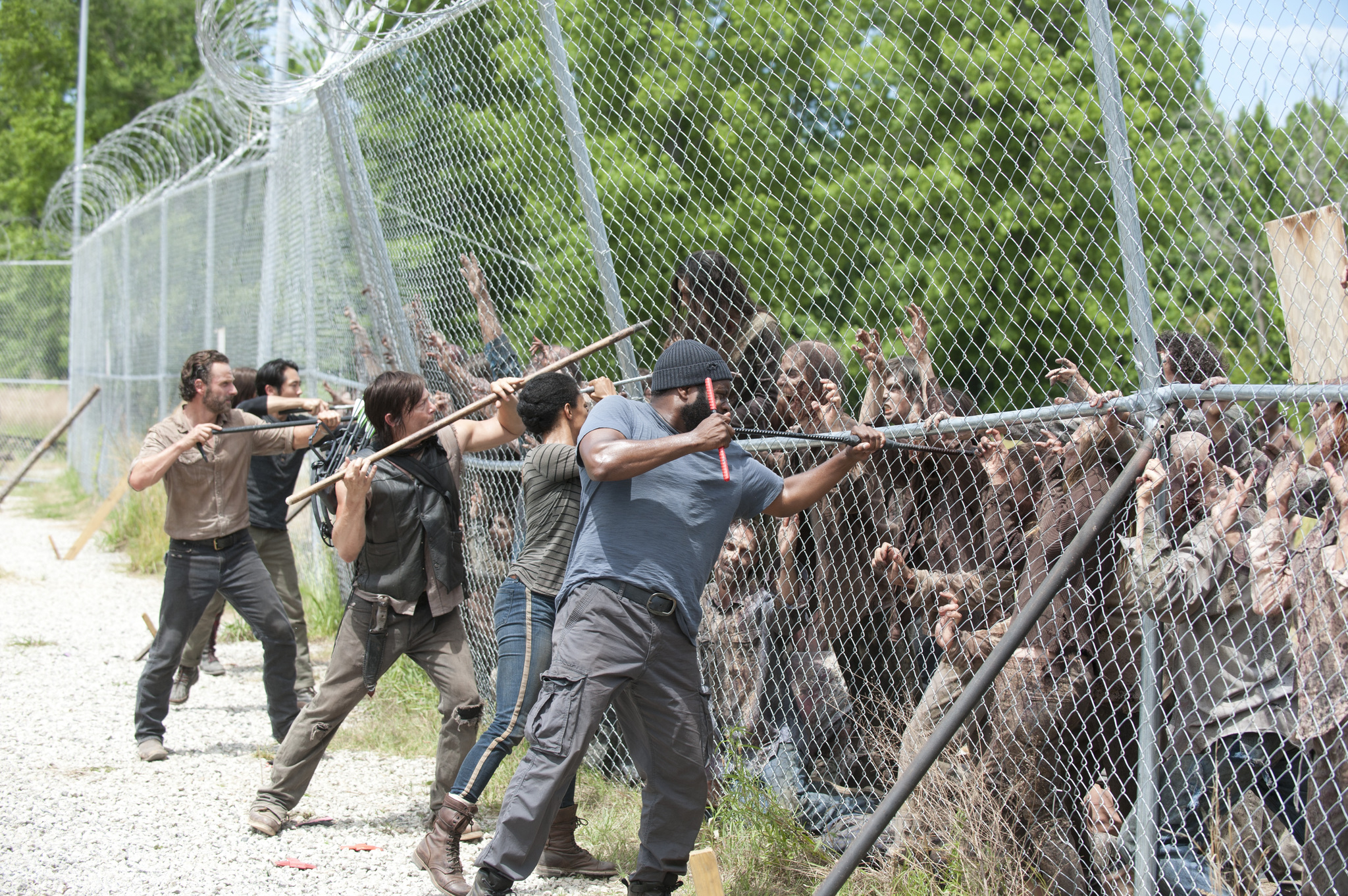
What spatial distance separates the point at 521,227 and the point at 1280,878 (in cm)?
402

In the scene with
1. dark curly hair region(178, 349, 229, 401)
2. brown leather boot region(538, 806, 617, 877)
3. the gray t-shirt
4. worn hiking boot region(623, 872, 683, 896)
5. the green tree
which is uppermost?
the green tree

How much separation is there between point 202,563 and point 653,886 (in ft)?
10.2

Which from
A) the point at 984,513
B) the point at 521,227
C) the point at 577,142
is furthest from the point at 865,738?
the point at 521,227

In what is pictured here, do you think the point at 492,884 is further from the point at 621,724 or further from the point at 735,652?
the point at 735,652

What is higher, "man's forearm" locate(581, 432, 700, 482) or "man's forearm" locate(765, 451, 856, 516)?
"man's forearm" locate(581, 432, 700, 482)

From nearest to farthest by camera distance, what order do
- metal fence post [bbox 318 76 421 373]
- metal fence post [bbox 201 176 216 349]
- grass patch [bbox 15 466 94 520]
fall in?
metal fence post [bbox 318 76 421 373]
metal fence post [bbox 201 176 216 349]
grass patch [bbox 15 466 94 520]

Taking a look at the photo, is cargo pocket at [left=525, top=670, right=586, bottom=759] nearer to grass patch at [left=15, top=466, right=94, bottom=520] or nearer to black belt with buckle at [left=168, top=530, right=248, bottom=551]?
black belt with buckle at [left=168, top=530, right=248, bottom=551]

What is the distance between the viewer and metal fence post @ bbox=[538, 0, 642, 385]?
438 cm

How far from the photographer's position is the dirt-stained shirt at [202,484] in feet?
18.1

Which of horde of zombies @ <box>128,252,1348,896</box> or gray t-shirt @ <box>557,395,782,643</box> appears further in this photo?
gray t-shirt @ <box>557,395,782,643</box>

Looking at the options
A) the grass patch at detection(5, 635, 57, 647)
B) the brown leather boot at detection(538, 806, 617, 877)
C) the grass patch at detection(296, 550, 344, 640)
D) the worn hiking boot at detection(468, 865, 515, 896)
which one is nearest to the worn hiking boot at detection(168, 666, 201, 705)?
the grass patch at detection(296, 550, 344, 640)

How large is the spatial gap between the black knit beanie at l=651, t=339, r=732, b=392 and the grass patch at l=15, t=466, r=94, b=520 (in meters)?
13.0

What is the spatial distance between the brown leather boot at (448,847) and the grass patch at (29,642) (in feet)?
16.6

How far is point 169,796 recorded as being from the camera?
5.00 metres
